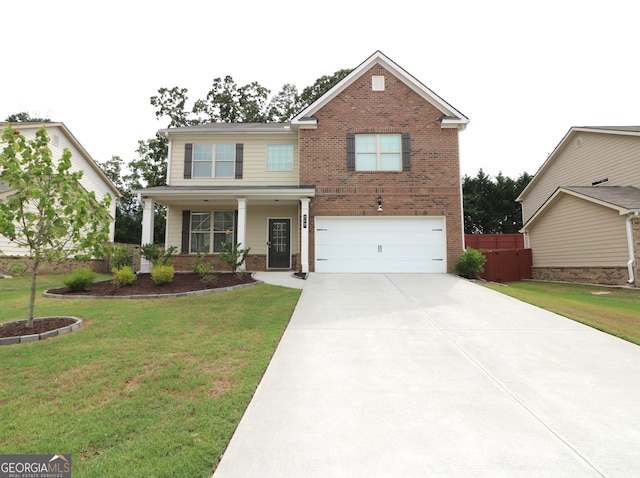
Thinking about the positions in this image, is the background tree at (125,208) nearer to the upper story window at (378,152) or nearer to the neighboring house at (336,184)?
the neighboring house at (336,184)

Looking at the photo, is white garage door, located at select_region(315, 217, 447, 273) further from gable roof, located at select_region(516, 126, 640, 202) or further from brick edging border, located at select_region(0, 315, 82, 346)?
gable roof, located at select_region(516, 126, 640, 202)

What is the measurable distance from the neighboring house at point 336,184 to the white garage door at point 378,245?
4 centimetres

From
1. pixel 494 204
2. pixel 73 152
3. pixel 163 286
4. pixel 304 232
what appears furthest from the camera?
pixel 494 204

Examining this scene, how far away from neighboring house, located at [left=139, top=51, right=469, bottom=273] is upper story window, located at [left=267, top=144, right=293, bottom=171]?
0.14 ft

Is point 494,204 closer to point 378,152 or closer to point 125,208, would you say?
point 378,152

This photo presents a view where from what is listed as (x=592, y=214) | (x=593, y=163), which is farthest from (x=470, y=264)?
(x=593, y=163)

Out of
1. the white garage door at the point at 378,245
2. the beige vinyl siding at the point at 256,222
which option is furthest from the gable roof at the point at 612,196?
the beige vinyl siding at the point at 256,222

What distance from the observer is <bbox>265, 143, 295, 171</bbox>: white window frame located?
45.3ft

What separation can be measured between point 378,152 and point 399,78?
10.4 ft

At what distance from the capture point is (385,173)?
12.5 metres

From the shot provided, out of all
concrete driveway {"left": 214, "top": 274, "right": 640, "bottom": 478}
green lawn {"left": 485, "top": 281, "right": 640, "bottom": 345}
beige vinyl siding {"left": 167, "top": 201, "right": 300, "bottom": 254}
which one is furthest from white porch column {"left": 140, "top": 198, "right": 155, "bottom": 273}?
green lawn {"left": 485, "top": 281, "right": 640, "bottom": 345}

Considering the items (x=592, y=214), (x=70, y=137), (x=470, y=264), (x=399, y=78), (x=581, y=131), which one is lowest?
(x=470, y=264)

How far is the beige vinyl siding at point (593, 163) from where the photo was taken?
14.3 meters

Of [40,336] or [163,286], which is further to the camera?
[163,286]
